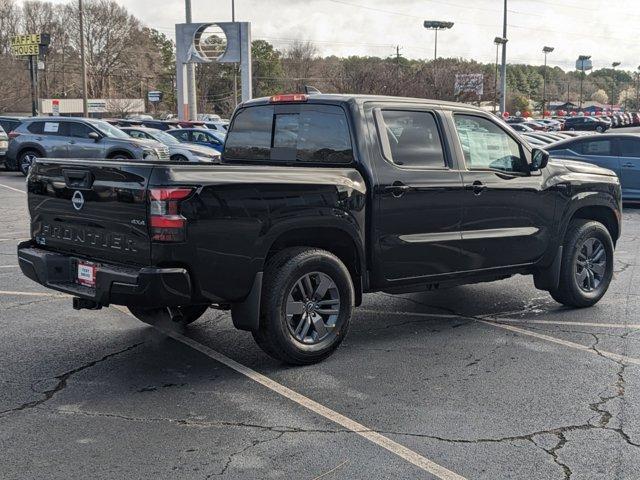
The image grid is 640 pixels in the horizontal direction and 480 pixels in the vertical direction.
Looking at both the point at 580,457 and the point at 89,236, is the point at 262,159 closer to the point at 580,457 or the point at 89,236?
the point at 89,236

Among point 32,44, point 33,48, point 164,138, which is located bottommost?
point 164,138

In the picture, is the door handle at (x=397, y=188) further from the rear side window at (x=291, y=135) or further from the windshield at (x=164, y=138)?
the windshield at (x=164, y=138)

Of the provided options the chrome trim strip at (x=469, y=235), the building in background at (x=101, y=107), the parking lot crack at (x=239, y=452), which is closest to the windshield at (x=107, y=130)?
the chrome trim strip at (x=469, y=235)

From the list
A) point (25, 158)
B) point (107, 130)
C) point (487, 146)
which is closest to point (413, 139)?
point (487, 146)

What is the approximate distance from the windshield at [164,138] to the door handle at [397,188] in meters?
17.9

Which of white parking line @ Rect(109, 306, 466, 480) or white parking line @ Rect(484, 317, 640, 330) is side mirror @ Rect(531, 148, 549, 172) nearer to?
white parking line @ Rect(484, 317, 640, 330)

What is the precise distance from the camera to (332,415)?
4.59 meters

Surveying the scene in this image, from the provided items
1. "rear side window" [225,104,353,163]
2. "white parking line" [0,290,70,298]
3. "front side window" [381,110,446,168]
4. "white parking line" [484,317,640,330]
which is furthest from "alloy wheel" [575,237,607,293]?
"white parking line" [0,290,70,298]

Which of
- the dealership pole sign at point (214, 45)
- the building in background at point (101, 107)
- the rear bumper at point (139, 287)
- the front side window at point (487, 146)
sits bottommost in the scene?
the rear bumper at point (139, 287)

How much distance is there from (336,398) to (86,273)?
6.09 ft

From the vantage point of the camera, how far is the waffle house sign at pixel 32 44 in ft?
146

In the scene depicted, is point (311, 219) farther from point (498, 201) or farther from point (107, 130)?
point (107, 130)

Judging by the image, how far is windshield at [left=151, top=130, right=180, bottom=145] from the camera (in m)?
23.3

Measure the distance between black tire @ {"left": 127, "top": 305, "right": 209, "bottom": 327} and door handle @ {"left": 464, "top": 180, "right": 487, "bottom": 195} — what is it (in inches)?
93.4
